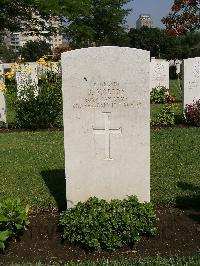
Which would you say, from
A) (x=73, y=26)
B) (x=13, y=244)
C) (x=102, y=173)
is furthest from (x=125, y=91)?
(x=73, y=26)

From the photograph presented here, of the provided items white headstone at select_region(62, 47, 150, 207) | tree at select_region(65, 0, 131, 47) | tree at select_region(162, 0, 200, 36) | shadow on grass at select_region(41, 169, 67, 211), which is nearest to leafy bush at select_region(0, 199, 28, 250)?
white headstone at select_region(62, 47, 150, 207)

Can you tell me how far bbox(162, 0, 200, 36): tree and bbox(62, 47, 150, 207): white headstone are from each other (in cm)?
508

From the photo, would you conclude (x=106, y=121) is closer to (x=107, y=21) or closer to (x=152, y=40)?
(x=107, y=21)

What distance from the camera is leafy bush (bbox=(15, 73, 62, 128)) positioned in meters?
10.4

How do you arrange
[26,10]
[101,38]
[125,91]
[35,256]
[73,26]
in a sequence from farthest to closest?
[101,38] → [73,26] → [26,10] → [125,91] → [35,256]

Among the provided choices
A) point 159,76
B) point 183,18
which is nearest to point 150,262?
point 183,18

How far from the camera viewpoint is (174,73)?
126 ft

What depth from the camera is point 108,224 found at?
4285 millimetres

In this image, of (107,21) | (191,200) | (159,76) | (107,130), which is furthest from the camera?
(107,21)

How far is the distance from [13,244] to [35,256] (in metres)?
0.35

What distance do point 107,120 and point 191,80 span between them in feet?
23.7

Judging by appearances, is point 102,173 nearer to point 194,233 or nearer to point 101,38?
point 194,233

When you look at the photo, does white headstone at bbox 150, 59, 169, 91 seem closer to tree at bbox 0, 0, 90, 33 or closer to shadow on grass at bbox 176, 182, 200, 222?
tree at bbox 0, 0, 90, 33

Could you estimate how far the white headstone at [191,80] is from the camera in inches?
442
